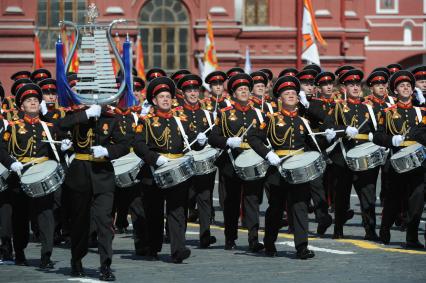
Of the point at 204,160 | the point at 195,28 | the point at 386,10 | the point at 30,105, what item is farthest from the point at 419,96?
the point at 386,10

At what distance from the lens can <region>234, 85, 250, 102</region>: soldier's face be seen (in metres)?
17.3

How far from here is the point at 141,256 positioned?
648 inches

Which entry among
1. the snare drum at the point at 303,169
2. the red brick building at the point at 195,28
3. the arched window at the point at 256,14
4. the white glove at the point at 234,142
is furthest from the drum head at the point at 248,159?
the arched window at the point at 256,14

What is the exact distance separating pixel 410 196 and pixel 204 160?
2551 millimetres

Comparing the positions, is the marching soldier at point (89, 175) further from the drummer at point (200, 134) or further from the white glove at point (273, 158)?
the white glove at point (273, 158)

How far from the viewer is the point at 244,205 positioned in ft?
56.3

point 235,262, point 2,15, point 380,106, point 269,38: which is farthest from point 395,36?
point 235,262

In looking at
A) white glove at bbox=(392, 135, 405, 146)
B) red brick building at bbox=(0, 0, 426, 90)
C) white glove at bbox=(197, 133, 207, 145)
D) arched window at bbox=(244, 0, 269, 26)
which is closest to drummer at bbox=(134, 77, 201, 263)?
white glove at bbox=(197, 133, 207, 145)

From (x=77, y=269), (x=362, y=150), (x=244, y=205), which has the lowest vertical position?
(x=77, y=269)

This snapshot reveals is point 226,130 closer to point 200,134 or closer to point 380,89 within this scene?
point 200,134

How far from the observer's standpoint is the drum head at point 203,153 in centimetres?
1767

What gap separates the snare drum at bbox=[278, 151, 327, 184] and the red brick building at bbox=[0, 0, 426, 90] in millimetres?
31237

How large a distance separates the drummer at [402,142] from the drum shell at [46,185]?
13.2ft

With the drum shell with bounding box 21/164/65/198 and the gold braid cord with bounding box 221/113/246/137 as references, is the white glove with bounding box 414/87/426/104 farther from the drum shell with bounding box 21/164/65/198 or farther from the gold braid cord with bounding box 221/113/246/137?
the drum shell with bounding box 21/164/65/198
